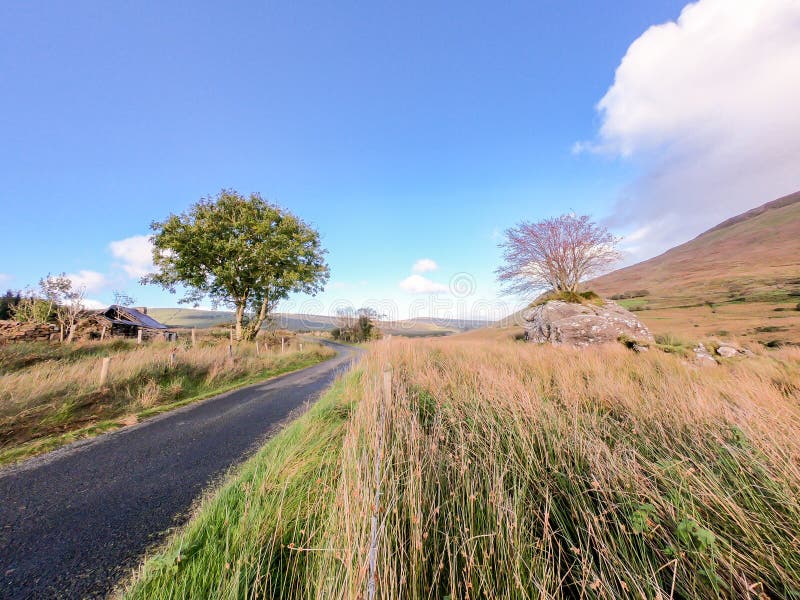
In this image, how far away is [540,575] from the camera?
1285 millimetres

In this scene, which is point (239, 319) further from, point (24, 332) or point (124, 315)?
point (124, 315)

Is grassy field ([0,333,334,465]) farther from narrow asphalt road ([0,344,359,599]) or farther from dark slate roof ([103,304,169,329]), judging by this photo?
dark slate roof ([103,304,169,329])

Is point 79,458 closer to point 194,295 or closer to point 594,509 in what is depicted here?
point 594,509

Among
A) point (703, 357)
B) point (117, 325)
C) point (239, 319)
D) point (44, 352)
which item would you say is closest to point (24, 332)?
point (44, 352)

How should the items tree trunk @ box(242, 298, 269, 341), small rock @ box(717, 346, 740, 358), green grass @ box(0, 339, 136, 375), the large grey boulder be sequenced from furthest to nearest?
tree trunk @ box(242, 298, 269, 341)
the large grey boulder
green grass @ box(0, 339, 136, 375)
small rock @ box(717, 346, 740, 358)

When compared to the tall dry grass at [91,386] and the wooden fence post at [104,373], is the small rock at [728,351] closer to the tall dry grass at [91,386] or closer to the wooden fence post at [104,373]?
the tall dry grass at [91,386]

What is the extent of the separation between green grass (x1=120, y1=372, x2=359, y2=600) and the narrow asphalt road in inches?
19.0

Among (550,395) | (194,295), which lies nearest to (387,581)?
(550,395)

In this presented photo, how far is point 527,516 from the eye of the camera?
164cm

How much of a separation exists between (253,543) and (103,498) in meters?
2.80

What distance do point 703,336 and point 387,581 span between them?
12322 mm

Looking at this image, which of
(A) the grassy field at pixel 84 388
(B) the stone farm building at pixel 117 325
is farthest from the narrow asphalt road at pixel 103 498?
(B) the stone farm building at pixel 117 325

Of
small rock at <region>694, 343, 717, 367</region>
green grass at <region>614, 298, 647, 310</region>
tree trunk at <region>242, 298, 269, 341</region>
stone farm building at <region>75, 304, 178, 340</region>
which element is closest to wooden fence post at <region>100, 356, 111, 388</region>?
stone farm building at <region>75, 304, 178, 340</region>

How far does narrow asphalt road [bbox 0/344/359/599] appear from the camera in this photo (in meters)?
1.98
